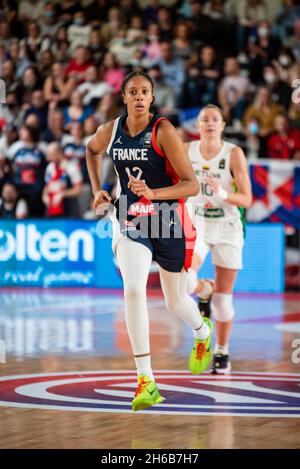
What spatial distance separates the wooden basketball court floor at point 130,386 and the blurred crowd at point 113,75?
168 inches

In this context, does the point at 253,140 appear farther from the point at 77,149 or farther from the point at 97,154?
the point at 97,154

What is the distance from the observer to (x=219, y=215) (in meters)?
9.34

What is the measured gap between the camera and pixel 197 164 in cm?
945

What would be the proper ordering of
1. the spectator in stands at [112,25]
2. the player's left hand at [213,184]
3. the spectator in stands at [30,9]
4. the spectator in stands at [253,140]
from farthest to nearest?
1. the spectator in stands at [30,9]
2. the spectator in stands at [112,25]
3. the spectator in stands at [253,140]
4. the player's left hand at [213,184]

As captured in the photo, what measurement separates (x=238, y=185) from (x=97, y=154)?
170 cm

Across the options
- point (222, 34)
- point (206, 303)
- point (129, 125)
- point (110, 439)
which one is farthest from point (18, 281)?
point (110, 439)

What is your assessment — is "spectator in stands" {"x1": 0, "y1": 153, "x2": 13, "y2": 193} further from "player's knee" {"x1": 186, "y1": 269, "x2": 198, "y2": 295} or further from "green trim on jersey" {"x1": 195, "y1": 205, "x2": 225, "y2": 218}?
"player's knee" {"x1": 186, "y1": 269, "x2": 198, "y2": 295}

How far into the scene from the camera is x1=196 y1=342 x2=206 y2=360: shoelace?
8.34 metres

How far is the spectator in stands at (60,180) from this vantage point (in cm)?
1762

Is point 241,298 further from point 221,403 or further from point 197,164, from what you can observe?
point 221,403

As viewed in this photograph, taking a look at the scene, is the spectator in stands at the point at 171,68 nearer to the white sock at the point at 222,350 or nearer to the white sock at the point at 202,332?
the white sock at the point at 222,350

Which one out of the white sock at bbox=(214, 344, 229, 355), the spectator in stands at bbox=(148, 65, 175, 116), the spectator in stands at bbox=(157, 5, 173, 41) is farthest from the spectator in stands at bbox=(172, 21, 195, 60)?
the white sock at bbox=(214, 344, 229, 355)

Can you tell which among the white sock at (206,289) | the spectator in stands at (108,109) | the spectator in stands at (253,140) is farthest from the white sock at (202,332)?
the spectator in stands at (108,109)

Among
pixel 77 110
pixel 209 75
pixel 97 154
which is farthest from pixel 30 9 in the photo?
pixel 97 154
